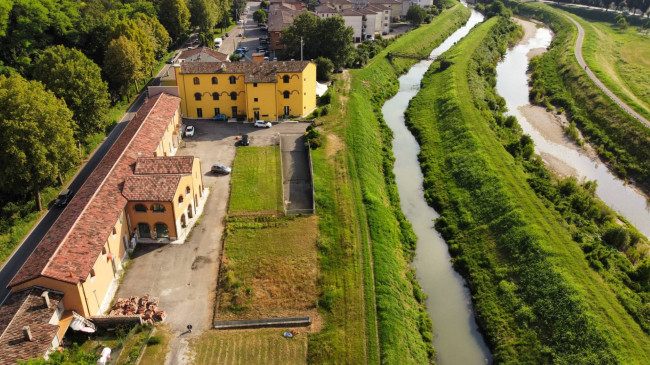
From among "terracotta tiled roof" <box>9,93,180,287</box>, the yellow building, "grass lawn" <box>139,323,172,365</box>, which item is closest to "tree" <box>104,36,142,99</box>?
the yellow building

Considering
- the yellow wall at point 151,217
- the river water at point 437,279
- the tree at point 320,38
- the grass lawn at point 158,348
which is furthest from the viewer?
the tree at point 320,38

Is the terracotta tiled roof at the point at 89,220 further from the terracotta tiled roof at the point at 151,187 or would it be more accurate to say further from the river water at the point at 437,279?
the river water at the point at 437,279

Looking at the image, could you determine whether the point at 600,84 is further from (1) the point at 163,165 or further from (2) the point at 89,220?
(2) the point at 89,220

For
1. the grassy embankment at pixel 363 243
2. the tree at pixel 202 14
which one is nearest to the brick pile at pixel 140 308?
the grassy embankment at pixel 363 243

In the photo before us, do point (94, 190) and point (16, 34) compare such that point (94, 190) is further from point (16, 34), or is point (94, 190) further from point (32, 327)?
point (16, 34)

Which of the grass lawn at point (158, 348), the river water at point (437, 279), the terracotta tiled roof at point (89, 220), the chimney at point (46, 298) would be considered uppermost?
the terracotta tiled roof at point (89, 220)

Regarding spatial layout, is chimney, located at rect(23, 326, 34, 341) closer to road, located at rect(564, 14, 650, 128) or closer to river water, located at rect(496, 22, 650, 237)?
river water, located at rect(496, 22, 650, 237)

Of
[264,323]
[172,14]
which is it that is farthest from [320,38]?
[264,323]
